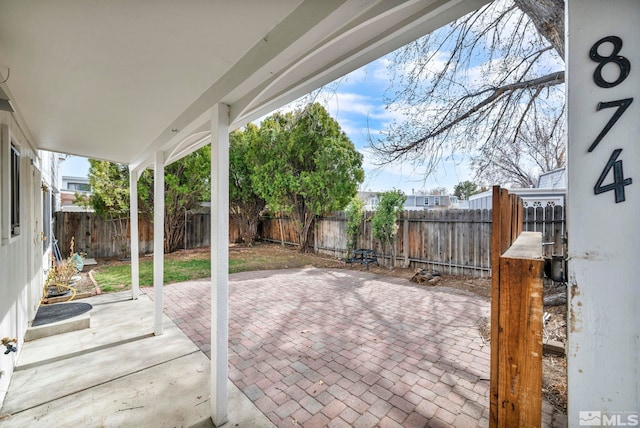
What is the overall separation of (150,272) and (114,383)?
203 inches

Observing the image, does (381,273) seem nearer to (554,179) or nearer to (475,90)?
(475,90)

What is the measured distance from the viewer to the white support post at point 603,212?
Answer: 2.46 feet

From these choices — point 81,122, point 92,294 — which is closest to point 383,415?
point 81,122

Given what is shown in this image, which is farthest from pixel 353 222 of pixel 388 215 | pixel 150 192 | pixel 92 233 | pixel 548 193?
pixel 92 233

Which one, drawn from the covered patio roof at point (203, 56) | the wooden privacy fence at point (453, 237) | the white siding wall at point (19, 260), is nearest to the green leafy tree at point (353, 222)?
the wooden privacy fence at point (453, 237)

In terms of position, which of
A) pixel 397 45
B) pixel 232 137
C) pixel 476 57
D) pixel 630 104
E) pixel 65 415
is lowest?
pixel 65 415

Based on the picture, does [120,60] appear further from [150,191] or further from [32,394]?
[150,191]

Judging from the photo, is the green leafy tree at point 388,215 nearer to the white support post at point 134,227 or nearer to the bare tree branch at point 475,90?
the bare tree branch at point 475,90

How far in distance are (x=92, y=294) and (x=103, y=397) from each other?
148 inches

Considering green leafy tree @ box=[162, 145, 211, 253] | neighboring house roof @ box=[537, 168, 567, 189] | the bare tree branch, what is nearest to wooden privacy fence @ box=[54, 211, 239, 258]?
green leafy tree @ box=[162, 145, 211, 253]

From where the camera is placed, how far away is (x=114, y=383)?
2.73 meters

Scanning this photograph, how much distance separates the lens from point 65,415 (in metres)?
2.32

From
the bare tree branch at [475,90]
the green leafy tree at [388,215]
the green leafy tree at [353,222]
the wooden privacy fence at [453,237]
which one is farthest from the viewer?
the green leafy tree at [353,222]

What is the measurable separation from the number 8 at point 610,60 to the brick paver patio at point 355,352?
2.46 meters
